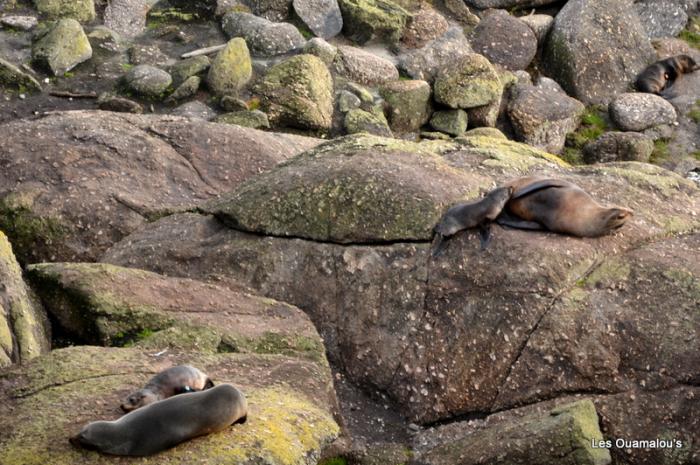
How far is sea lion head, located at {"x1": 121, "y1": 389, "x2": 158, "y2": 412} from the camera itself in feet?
24.8

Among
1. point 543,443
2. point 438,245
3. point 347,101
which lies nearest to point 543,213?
point 438,245

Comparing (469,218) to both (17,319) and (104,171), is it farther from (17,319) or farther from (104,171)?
(104,171)

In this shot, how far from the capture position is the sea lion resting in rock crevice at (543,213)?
10.5m

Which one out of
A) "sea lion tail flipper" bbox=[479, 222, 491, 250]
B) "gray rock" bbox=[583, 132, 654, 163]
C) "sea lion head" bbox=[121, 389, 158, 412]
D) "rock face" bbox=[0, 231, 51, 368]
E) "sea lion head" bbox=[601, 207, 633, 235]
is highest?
"sea lion head" bbox=[601, 207, 633, 235]

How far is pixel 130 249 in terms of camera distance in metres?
11.7

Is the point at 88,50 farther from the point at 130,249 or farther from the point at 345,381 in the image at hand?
the point at 345,381

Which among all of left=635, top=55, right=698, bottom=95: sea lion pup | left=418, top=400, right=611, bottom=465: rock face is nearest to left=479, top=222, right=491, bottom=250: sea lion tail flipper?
left=418, top=400, right=611, bottom=465: rock face

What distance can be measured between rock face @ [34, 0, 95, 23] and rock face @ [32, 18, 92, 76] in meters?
0.86

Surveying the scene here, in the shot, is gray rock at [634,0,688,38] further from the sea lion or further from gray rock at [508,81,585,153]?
the sea lion

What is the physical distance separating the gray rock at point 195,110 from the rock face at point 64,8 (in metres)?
3.23

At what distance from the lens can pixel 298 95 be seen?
19.5 metres

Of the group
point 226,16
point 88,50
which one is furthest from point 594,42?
point 88,50

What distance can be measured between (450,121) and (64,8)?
7.88 meters

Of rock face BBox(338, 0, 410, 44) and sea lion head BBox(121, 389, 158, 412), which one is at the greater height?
sea lion head BBox(121, 389, 158, 412)
